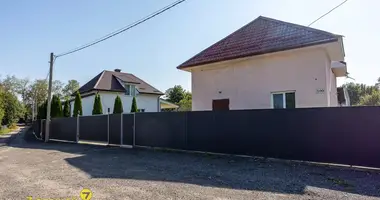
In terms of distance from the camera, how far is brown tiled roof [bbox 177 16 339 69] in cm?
880

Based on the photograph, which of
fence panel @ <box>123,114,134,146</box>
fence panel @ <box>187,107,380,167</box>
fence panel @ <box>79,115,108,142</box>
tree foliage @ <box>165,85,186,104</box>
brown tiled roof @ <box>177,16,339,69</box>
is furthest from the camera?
tree foliage @ <box>165,85,186,104</box>

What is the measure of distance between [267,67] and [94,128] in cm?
923

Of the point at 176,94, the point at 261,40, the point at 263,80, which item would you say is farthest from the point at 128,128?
the point at 176,94

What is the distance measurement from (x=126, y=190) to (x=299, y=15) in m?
8.28

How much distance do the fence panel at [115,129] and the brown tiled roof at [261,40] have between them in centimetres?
382

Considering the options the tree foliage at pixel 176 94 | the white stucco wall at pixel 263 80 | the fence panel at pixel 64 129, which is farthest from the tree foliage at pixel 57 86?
the white stucco wall at pixel 263 80

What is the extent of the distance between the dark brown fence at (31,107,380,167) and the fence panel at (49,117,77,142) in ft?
21.5

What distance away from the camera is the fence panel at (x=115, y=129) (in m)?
11.8

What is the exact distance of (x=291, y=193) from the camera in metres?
4.21

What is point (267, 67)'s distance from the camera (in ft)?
32.5

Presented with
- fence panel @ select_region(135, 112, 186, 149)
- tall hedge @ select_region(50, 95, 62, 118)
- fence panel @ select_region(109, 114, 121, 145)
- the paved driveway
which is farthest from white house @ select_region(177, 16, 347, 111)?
tall hedge @ select_region(50, 95, 62, 118)

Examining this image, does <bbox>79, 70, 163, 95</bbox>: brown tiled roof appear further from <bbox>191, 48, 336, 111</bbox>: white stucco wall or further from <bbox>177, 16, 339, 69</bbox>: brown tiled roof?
<bbox>191, 48, 336, 111</bbox>: white stucco wall

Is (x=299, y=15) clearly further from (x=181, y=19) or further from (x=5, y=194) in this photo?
(x=5, y=194)

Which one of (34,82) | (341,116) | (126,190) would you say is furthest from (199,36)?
(34,82)
